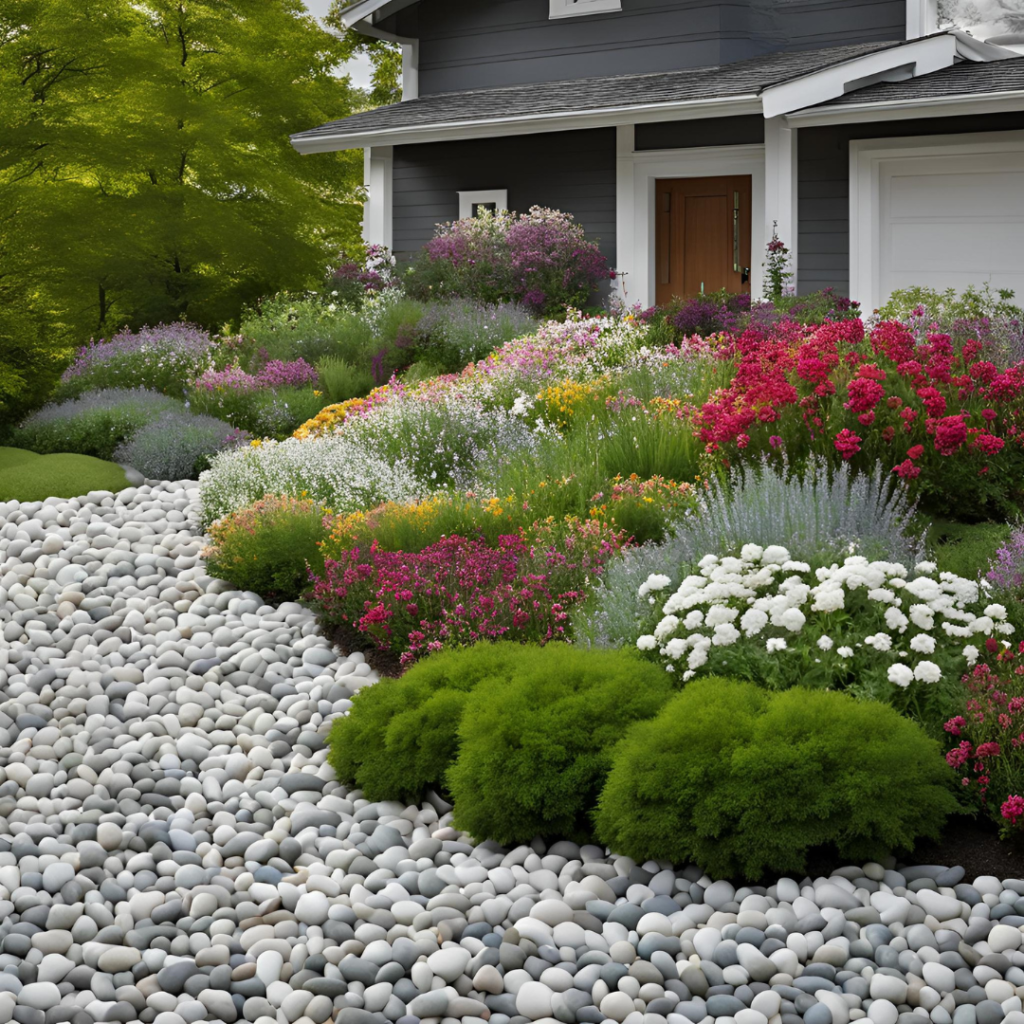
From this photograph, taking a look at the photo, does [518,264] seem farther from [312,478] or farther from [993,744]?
[993,744]

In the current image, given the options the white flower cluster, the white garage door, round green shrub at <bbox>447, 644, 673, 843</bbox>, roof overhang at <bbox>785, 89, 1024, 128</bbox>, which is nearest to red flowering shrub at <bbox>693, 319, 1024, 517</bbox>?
the white flower cluster

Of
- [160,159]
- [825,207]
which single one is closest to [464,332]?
[825,207]

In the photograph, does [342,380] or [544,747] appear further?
[342,380]

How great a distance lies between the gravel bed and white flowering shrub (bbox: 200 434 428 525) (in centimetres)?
210

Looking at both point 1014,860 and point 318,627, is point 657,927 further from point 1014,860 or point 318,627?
point 318,627

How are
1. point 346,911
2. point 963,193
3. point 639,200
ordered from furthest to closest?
point 639,200 → point 963,193 → point 346,911

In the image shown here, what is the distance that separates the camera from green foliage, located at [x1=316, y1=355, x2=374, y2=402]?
1142 centimetres

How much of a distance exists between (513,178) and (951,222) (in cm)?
542

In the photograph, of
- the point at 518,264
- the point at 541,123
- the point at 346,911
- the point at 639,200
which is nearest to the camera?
the point at 346,911

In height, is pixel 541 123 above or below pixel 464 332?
above

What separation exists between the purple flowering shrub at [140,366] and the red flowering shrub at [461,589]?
6.88 m

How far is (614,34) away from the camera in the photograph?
15.1m

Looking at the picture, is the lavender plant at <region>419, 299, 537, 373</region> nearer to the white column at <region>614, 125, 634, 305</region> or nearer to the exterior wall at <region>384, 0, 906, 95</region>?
the white column at <region>614, 125, 634, 305</region>

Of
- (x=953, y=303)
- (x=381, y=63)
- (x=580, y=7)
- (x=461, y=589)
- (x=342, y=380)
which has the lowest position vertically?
(x=461, y=589)
